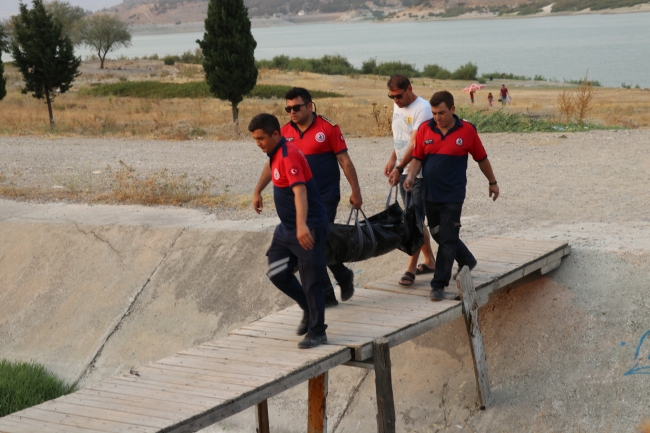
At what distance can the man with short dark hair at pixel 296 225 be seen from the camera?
5727 mm

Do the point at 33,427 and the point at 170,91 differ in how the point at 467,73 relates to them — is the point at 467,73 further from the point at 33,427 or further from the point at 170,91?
the point at 33,427

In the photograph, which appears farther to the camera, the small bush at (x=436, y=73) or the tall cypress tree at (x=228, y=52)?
the small bush at (x=436, y=73)

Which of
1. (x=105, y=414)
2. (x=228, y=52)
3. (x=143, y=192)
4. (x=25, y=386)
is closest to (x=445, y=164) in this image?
(x=105, y=414)

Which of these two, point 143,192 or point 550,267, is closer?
point 550,267

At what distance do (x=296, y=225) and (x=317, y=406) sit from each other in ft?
6.53

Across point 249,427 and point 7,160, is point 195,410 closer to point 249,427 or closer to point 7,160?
point 249,427

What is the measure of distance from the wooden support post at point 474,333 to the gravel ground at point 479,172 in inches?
114

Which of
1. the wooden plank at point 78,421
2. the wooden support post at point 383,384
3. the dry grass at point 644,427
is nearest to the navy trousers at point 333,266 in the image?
the wooden support post at point 383,384

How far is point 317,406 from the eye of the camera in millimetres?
7059

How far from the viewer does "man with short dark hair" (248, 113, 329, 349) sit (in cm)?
573

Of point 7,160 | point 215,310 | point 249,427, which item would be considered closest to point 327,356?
point 249,427

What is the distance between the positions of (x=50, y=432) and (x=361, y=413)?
377 cm

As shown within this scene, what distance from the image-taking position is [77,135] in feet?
75.8

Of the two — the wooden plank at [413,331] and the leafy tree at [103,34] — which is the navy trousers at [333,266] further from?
the leafy tree at [103,34]
